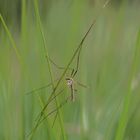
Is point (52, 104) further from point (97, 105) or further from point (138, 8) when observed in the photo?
point (138, 8)

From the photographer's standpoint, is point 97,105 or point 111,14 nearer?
point 97,105

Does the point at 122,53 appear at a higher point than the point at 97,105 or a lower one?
higher

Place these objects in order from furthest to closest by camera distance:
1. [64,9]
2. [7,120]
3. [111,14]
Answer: [111,14], [64,9], [7,120]

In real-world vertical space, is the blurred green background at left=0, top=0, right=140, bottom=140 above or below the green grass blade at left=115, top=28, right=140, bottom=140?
above

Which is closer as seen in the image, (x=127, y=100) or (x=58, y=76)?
(x=127, y=100)

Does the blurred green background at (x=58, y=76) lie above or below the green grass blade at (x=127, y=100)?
above

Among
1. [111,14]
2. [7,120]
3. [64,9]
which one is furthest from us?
[111,14]

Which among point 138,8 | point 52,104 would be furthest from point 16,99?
point 138,8
